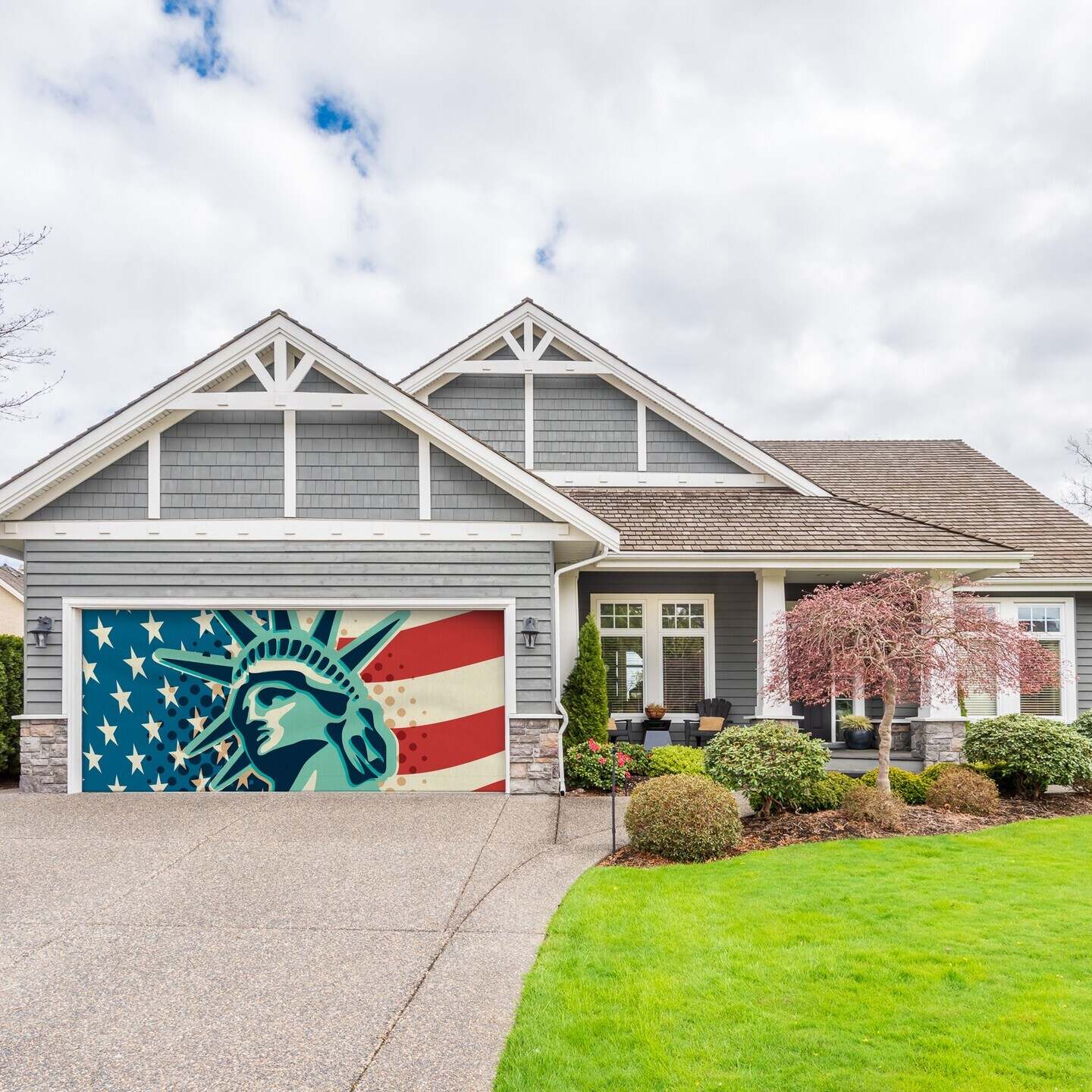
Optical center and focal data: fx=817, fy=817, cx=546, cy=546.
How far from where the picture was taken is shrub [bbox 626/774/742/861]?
23.2ft

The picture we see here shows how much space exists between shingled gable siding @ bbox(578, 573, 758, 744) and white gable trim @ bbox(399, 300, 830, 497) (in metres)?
1.81

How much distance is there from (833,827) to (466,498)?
545cm

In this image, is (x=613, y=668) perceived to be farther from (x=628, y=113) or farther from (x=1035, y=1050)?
(x=1035, y=1050)

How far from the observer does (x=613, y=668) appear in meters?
13.1

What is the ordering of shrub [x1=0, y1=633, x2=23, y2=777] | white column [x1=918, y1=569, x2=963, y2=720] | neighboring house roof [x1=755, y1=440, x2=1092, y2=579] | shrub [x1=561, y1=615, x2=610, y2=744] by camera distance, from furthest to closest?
neighboring house roof [x1=755, y1=440, x2=1092, y2=579], shrub [x1=0, y1=633, x2=23, y2=777], shrub [x1=561, y1=615, x2=610, y2=744], white column [x1=918, y1=569, x2=963, y2=720]

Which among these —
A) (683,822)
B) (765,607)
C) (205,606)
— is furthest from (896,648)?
(205,606)

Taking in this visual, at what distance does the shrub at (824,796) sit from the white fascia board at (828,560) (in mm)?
3427

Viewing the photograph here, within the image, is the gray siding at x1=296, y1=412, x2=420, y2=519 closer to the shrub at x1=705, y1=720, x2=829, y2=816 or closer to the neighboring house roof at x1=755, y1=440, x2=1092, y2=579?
the shrub at x1=705, y1=720, x2=829, y2=816

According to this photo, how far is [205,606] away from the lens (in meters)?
9.88

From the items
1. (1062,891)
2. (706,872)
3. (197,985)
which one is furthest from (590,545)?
(197,985)

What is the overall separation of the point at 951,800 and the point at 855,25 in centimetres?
1004

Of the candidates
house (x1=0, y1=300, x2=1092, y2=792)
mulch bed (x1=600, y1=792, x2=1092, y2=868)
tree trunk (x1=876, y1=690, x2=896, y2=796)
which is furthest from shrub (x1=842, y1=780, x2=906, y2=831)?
house (x1=0, y1=300, x2=1092, y2=792)

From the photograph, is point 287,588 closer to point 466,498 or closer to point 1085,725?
point 466,498

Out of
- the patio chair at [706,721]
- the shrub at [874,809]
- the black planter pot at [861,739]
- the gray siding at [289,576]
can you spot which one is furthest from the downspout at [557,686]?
the black planter pot at [861,739]
